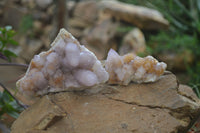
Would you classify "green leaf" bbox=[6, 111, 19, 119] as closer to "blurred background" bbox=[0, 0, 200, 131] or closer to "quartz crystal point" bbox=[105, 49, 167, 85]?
"quartz crystal point" bbox=[105, 49, 167, 85]

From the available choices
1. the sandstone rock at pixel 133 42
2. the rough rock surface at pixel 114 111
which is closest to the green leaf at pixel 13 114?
the rough rock surface at pixel 114 111

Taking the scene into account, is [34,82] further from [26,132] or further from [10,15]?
[10,15]

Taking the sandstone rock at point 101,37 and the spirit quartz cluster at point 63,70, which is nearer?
the spirit quartz cluster at point 63,70

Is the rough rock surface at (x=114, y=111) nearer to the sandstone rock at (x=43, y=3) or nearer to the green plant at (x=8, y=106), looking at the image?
the green plant at (x=8, y=106)

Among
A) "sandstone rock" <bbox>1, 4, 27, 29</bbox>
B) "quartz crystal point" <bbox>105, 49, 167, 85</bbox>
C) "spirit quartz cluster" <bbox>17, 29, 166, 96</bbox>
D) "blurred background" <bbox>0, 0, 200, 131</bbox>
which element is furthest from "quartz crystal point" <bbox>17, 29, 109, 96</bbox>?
"sandstone rock" <bbox>1, 4, 27, 29</bbox>

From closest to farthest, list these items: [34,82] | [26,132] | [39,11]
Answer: [26,132] < [34,82] < [39,11]

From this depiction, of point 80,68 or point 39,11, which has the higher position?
point 80,68

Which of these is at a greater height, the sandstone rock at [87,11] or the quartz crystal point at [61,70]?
the quartz crystal point at [61,70]

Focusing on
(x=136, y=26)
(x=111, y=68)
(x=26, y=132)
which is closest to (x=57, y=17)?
(x=136, y=26)
